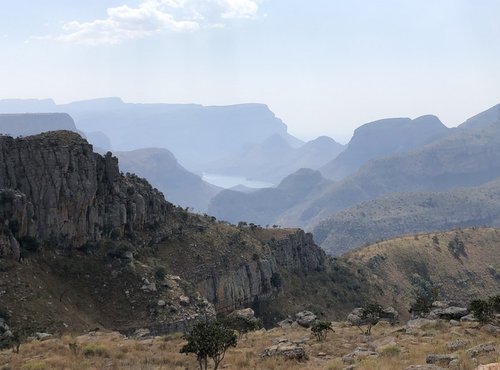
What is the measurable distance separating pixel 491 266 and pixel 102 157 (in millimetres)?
114314

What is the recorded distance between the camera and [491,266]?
135875 mm

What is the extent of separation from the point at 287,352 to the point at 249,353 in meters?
3.21

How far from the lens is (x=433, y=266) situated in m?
130

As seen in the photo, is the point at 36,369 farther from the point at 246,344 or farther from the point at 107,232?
the point at 107,232

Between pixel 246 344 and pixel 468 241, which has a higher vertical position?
pixel 246 344

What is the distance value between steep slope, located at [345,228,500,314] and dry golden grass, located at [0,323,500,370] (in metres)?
72.7

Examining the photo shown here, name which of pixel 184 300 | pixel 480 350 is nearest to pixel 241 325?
pixel 184 300

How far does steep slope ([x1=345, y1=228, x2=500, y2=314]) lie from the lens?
380 ft

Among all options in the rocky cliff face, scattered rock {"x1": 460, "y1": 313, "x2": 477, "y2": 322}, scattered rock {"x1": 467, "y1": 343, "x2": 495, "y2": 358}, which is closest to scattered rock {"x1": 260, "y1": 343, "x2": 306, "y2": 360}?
scattered rock {"x1": 467, "y1": 343, "x2": 495, "y2": 358}

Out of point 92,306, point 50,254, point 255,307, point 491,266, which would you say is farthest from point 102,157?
point 491,266

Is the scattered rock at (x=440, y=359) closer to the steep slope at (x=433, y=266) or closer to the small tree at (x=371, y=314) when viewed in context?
the small tree at (x=371, y=314)

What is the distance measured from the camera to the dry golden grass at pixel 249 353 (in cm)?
2655

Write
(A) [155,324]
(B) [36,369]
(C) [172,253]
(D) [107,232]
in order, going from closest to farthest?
(B) [36,369], (A) [155,324], (D) [107,232], (C) [172,253]

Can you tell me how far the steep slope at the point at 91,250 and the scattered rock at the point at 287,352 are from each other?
25.6 metres
